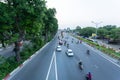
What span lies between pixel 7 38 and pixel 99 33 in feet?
422

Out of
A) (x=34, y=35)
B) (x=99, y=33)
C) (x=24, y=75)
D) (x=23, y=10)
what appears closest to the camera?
(x=24, y=75)

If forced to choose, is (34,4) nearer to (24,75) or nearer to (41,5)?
(41,5)

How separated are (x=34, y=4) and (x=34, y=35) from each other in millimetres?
9048

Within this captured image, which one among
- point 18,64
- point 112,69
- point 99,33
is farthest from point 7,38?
point 99,33

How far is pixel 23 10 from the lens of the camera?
37.4 meters

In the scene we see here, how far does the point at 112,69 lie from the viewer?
3766 centimetres

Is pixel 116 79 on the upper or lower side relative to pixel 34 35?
lower

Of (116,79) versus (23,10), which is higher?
(23,10)

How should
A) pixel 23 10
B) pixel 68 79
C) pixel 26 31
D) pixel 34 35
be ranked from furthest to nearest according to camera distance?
pixel 34 35, pixel 26 31, pixel 23 10, pixel 68 79

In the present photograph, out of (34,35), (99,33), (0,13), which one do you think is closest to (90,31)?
(99,33)

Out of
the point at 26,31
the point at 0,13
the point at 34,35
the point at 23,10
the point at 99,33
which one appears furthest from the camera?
the point at 99,33

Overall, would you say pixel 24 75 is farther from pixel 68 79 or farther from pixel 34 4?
pixel 34 4

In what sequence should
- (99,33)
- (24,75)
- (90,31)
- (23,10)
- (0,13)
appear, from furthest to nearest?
(90,31) < (99,33) < (23,10) < (0,13) < (24,75)

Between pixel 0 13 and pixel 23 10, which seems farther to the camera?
pixel 23 10
